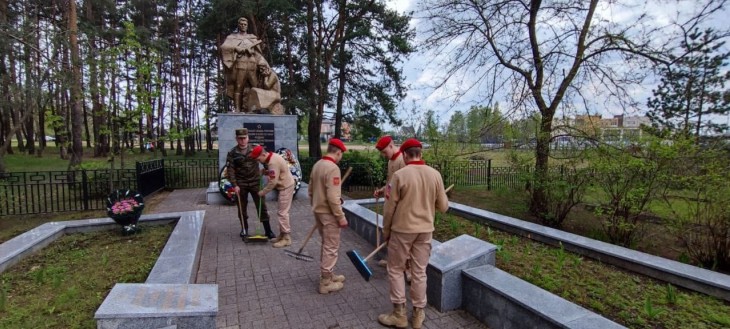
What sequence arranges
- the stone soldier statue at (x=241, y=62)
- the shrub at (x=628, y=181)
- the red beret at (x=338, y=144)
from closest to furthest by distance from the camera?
1. the red beret at (x=338, y=144)
2. the shrub at (x=628, y=181)
3. the stone soldier statue at (x=241, y=62)

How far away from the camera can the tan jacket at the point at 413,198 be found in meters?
3.21

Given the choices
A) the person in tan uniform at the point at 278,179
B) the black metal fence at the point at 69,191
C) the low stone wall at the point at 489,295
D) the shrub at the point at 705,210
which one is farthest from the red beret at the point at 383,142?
the black metal fence at the point at 69,191

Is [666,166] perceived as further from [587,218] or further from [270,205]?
[270,205]

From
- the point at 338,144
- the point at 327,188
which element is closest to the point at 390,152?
the point at 338,144

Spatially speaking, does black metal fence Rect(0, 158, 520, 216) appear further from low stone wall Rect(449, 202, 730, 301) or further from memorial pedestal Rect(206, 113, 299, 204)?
low stone wall Rect(449, 202, 730, 301)

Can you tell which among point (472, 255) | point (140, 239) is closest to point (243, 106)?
point (140, 239)

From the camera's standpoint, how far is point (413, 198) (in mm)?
3229

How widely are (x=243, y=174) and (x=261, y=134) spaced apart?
411 cm

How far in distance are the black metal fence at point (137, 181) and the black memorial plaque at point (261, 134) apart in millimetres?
3086

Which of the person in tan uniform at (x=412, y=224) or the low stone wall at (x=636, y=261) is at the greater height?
the person in tan uniform at (x=412, y=224)

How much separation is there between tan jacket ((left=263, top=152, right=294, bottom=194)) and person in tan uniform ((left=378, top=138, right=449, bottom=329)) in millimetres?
2512

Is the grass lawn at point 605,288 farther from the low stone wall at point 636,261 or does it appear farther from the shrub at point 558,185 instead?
the shrub at point 558,185

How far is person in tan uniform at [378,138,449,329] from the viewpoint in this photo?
3.22 metres

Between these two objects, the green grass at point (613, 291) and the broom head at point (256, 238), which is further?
the broom head at point (256, 238)
